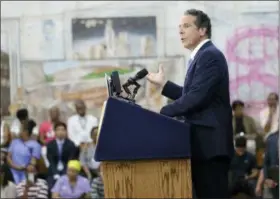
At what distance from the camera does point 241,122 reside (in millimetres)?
11250

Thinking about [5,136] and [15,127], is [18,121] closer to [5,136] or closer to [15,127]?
[15,127]

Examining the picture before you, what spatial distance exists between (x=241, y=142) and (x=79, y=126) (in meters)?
2.28

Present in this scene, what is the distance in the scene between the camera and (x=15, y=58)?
1288cm

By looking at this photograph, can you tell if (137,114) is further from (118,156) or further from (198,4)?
(198,4)

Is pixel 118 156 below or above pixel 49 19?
below

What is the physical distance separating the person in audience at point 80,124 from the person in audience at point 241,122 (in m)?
1.86

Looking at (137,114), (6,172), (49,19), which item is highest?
(49,19)

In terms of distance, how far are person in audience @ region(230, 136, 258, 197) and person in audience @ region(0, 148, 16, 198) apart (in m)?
2.77

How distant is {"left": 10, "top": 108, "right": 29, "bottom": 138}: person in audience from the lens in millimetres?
11420

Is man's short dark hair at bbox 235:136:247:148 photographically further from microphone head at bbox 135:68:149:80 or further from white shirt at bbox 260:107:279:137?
microphone head at bbox 135:68:149:80

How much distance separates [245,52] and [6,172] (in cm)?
402

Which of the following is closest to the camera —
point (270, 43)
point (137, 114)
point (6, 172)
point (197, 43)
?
point (137, 114)

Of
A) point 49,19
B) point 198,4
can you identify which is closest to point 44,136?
point 49,19

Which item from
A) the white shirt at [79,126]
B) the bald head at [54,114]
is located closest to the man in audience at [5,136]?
the bald head at [54,114]
